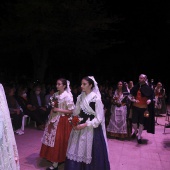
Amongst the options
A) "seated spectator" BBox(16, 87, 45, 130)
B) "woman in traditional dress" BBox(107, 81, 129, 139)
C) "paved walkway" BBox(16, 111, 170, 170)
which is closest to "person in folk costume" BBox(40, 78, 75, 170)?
"paved walkway" BBox(16, 111, 170, 170)

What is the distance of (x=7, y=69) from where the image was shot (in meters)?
20.3

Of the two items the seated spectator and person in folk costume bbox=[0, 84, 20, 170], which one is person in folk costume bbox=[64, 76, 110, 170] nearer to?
person in folk costume bbox=[0, 84, 20, 170]

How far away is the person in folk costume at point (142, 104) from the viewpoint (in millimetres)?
6887

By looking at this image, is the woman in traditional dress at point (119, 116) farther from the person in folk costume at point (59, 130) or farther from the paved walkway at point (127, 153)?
the person in folk costume at point (59, 130)

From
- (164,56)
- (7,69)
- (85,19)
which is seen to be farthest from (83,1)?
(164,56)

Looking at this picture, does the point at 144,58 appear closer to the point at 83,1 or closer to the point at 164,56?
the point at 164,56

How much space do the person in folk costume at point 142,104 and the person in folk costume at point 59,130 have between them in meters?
2.70

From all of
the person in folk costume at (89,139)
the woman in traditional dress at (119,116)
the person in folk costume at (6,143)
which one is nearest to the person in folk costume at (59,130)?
the person in folk costume at (89,139)

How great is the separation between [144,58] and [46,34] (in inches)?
475

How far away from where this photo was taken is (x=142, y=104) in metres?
6.96

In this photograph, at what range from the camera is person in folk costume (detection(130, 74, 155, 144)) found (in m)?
6.89

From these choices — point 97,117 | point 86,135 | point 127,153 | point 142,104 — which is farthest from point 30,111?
point 97,117

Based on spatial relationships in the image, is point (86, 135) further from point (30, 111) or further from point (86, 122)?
point (30, 111)

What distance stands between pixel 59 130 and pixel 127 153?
198cm
